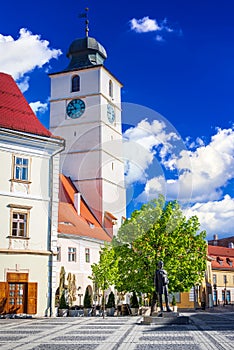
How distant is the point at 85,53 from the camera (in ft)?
175

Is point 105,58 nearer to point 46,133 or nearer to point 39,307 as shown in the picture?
point 46,133

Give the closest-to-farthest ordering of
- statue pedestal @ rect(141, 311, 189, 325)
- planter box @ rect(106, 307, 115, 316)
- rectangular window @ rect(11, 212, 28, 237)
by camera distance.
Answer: statue pedestal @ rect(141, 311, 189, 325), rectangular window @ rect(11, 212, 28, 237), planter box @ rect(106, 307, 115, 316)

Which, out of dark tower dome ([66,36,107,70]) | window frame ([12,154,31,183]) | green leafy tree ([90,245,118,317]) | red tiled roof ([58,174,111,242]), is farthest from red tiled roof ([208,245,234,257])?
window frame ([12,154,31,183])

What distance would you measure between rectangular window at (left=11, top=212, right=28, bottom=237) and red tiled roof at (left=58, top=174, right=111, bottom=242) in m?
12.8

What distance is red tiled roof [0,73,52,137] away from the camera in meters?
25.5

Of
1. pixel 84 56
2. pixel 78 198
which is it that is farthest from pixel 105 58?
pixel 78 198

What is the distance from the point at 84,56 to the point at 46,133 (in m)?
29.0

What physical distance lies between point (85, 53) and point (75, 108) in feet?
21.4

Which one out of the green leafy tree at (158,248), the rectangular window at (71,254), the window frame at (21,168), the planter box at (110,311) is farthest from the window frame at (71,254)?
the window frame at (21,168)

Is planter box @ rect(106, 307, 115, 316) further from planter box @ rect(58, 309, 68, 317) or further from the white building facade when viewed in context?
the white building facade

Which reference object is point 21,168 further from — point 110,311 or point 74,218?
point 74,218

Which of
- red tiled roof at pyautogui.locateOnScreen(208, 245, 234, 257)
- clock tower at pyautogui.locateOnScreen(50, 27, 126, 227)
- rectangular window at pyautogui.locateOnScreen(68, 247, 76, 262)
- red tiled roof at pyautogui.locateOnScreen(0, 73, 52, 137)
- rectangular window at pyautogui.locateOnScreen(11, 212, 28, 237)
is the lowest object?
rectangular window at pyautogui.locateOnScreen(68, 247, 76, 262)

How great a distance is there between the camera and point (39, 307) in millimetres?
24406

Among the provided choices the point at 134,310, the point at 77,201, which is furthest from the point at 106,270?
the point at 77,201
